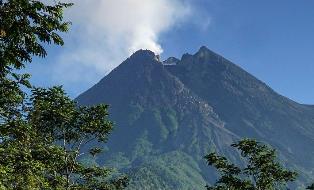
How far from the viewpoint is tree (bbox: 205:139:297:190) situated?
151 ft

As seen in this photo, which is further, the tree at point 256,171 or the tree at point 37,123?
the tree at point 256,171

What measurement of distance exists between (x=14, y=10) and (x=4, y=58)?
66.9 inches

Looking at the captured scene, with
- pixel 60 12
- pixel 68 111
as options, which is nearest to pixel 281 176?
pixel 68 111

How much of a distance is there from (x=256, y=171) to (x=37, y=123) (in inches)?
777

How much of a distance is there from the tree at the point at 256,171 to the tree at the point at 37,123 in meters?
11.3

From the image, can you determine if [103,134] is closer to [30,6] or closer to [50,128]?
[50,128]

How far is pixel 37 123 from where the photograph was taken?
43656mm

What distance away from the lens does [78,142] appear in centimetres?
4834

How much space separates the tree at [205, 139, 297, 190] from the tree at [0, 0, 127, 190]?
11315 millimetres

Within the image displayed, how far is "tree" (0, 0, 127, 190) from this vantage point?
55.4 ft

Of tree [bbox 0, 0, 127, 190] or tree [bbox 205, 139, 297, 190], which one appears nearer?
tree [bbox 0, 0, 127, 190]

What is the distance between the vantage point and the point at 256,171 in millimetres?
47062

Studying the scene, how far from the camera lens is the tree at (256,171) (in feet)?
151

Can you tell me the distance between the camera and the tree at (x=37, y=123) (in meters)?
16.9
